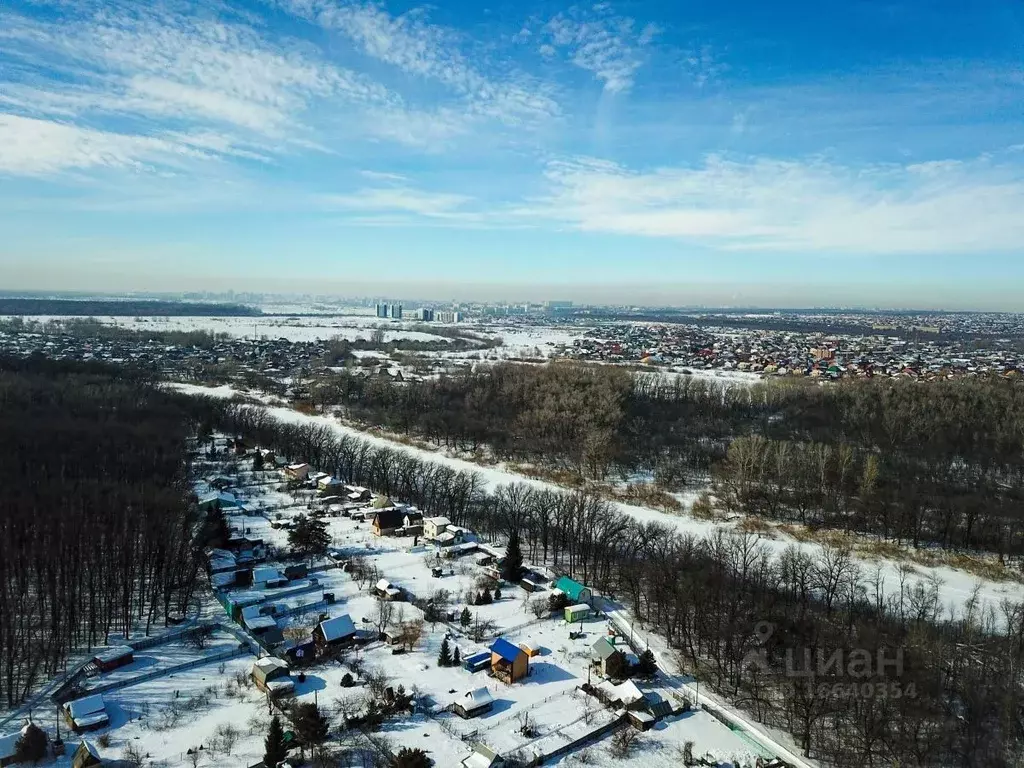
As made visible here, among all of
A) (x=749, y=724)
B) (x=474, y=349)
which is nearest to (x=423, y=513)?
(x=749, y=724)

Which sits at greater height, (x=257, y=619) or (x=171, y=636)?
(x=257, y=619)

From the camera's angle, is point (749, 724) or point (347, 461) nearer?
point (749, 724)

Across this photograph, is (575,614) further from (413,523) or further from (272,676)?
(413,523)

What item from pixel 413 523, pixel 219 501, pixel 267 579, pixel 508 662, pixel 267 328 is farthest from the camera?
pixel 267 328

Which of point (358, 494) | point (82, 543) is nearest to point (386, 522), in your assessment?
A: point (358, 494)

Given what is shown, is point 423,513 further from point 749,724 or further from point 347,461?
point 749,724

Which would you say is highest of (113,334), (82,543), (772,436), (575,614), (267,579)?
(113,334)

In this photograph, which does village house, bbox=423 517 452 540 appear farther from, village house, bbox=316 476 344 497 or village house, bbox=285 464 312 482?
village house, bbox=285 464 312 482

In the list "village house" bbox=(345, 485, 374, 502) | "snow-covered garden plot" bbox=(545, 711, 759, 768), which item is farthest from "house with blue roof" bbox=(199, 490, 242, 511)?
"snow-covered garden plot" bbox=(545, 711, 759, 768)
